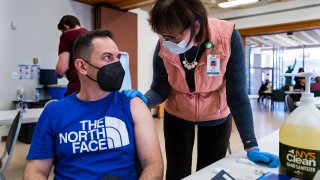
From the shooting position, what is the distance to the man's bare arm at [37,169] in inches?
41.1

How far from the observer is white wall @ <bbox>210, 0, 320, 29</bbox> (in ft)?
21.4

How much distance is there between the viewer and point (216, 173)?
91 cm

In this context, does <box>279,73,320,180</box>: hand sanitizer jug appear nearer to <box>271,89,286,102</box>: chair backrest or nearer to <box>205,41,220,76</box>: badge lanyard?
<box>205,41,220,76</box>: badge lanyard

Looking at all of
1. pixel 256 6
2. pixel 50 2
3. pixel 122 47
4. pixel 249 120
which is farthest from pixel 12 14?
pixel 256 6

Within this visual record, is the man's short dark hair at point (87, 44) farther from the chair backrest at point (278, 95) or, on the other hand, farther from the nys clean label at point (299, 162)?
the chair backrest at point (278, 95)

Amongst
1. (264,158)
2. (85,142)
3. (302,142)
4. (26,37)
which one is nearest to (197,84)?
(264,158)

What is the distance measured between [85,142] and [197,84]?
0.58m

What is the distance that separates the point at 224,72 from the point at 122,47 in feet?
16.4

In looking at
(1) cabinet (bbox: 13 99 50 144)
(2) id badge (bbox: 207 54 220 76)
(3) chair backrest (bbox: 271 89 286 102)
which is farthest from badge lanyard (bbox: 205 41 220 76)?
(3) chair backrest (bbox: 271 89 286 102)

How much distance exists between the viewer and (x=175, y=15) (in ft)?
3.39

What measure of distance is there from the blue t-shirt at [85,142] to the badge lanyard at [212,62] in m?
0.43

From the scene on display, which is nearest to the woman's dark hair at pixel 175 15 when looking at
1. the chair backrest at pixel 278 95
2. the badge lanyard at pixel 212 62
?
the badge lanyard at pixel 212 62

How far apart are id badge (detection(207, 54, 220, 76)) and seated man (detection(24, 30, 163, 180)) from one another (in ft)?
1.13

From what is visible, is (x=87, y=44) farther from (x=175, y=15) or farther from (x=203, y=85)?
(x=203, y=85)
